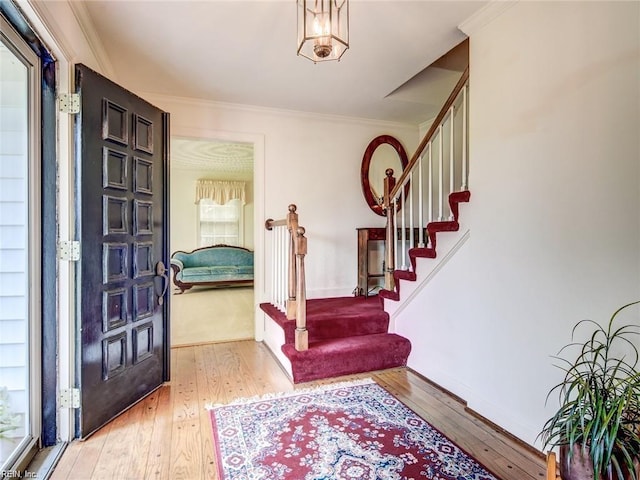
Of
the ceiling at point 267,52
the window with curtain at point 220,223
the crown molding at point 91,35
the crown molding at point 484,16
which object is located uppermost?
the ceiling at point 267,52

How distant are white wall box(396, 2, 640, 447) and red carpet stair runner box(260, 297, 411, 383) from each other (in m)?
0.61

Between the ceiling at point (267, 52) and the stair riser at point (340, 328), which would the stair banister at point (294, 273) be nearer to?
the stair riser at point (340, 328)

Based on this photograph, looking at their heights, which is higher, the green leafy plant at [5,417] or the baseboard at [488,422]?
the green leafy plant at [5,417]

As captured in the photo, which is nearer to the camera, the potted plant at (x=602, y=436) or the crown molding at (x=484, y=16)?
the potted plant at (x=602, y=436)

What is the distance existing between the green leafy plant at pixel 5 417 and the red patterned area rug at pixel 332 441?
3.20 ft

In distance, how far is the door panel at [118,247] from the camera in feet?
6.45

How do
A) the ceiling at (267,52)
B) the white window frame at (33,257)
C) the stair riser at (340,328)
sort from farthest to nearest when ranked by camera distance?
the stair riser at (340,328)
the ceiling at (267,52)
the white window frame at (33,257)

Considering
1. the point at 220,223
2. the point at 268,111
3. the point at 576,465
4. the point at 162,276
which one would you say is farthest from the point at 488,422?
the point at 220,223

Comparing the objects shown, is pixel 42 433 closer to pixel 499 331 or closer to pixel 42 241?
pixel 42 241

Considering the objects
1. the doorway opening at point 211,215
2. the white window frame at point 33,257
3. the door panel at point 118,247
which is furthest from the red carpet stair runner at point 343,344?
the doorway opening at point 211,215

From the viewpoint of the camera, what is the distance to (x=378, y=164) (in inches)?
170

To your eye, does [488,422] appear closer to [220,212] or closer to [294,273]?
[294,273]

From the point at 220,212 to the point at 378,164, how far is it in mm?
4786

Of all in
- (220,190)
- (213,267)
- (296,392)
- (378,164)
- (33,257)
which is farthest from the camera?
(220,190)
